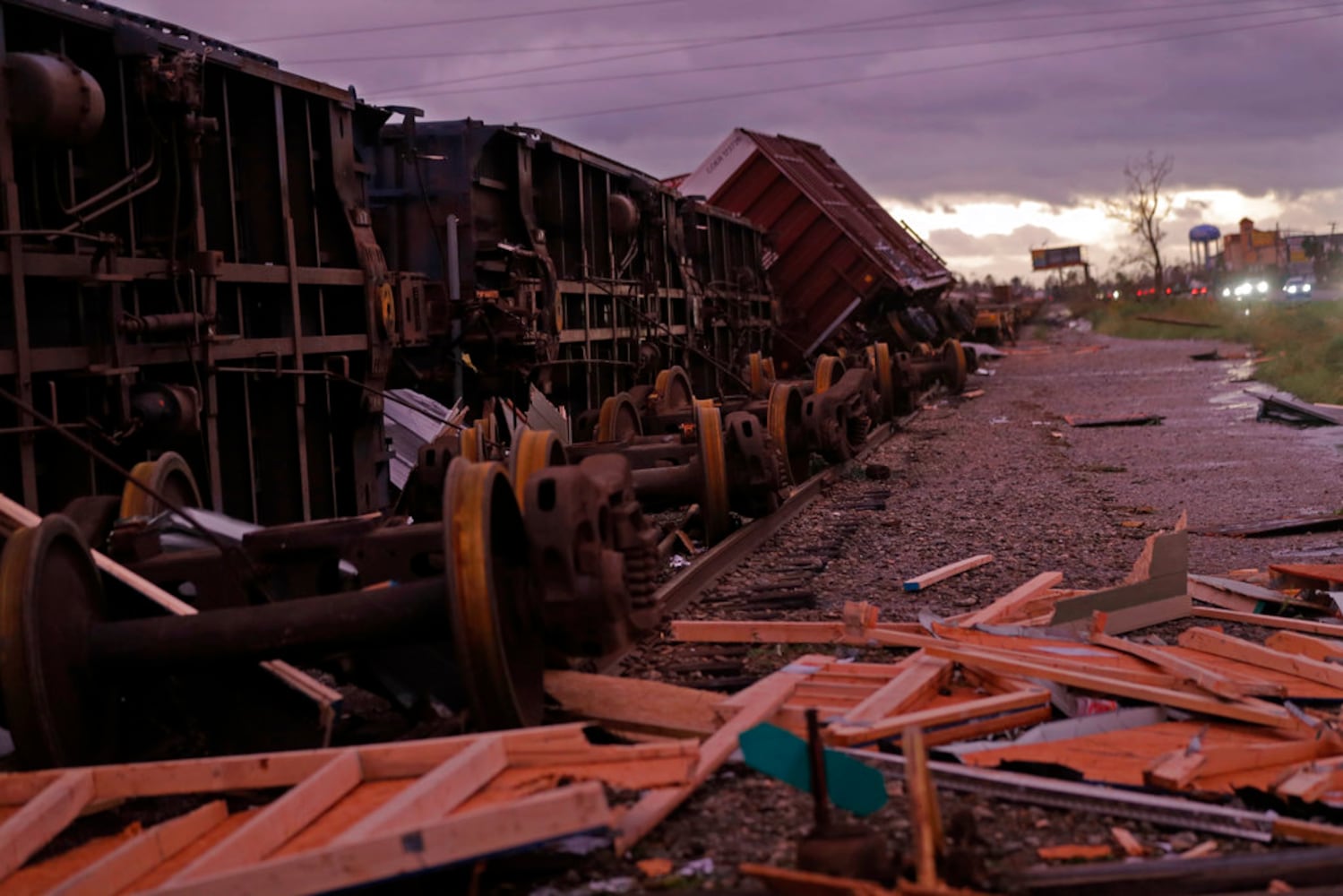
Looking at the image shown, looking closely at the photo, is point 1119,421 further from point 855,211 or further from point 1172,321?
point 1172,321

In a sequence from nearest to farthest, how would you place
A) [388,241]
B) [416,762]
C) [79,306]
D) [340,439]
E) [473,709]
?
1. [416,762]
2. [473,709]
3. [79,306]
4. [340,439]
5. [388,241]

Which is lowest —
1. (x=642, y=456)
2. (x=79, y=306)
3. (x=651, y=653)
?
(x=651, y=653)

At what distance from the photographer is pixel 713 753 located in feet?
14.8

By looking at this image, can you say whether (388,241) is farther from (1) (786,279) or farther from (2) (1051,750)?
(1) (786,279)

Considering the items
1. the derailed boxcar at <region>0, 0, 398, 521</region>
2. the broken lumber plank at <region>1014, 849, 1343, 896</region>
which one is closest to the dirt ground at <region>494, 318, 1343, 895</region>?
the broken lumber plank at <region>1014, 849, 1343, 896</region>

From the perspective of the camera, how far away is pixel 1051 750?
Result: 15.3ft

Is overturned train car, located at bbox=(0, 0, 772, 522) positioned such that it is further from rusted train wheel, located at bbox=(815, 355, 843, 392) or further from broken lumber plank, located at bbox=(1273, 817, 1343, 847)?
broken lumber plank, located at bbox=(1273, 817, 1343, 847)

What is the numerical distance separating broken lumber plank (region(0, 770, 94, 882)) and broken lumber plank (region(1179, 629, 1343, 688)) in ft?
13.8

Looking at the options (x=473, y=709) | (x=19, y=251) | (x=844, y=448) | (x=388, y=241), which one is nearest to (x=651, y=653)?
(x=473, y=709)

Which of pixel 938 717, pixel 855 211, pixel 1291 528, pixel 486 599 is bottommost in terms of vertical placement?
pixel 1291 528

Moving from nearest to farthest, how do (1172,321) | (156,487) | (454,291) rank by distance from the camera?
(156,487), (454,291), (1172,321)

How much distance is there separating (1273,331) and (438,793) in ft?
138

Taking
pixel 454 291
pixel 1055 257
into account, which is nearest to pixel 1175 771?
pixel 454 291

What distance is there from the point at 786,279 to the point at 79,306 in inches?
732
